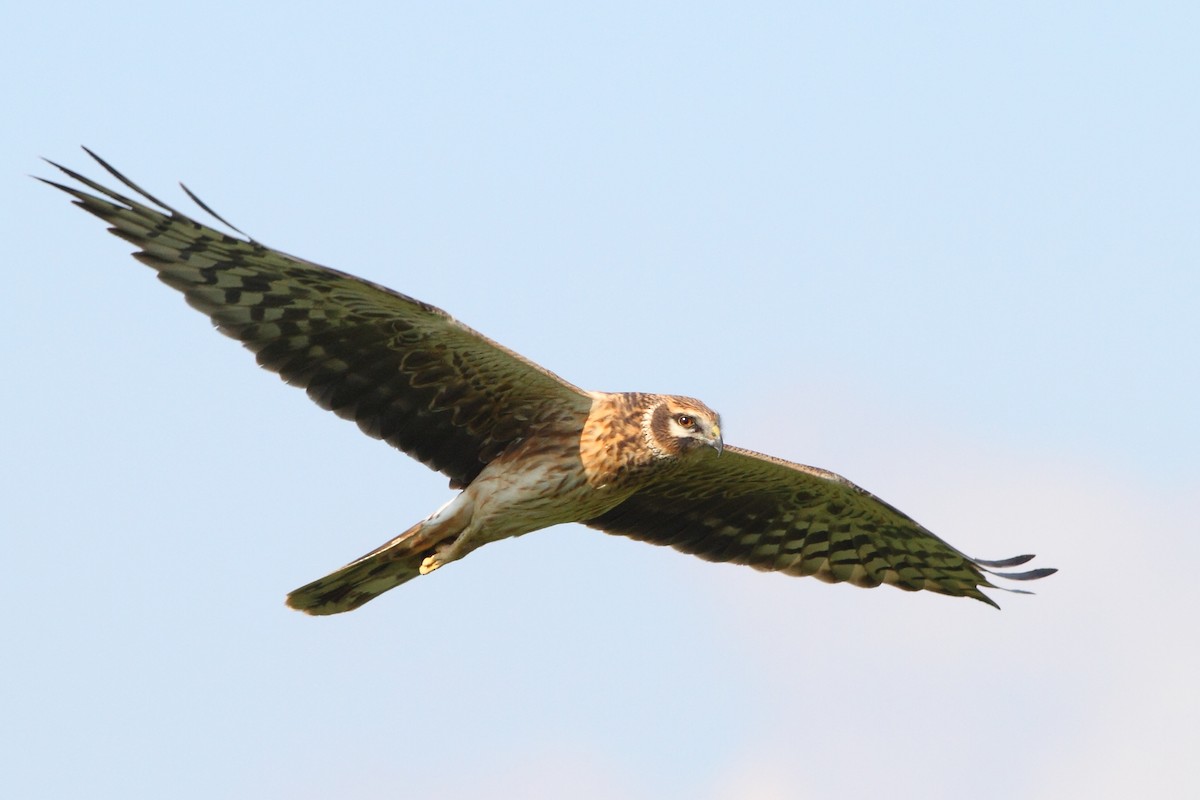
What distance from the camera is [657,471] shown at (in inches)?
434

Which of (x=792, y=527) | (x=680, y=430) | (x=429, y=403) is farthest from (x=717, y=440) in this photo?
(x=792, y=527)

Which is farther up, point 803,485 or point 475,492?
point 803,485

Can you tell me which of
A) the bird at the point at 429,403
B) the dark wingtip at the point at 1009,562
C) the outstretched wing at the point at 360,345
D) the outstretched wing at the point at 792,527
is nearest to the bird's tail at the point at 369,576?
the bird at the point at 429,403

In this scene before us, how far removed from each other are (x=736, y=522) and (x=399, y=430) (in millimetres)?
2538

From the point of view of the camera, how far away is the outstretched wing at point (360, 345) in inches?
419

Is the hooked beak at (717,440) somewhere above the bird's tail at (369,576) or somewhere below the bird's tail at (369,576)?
above

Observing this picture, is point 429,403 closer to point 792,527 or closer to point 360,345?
point 360,345

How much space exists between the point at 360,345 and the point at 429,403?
56 centimetres

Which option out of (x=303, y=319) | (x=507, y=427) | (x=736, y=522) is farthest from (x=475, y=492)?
(x=736, y=522)

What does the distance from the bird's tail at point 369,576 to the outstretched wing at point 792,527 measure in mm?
1378

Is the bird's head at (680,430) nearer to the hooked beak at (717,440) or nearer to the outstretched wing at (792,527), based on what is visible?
the hooked beak at (717,440)

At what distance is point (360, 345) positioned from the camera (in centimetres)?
1107

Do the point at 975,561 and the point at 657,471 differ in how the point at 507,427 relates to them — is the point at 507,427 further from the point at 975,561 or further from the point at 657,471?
the point at 975,561

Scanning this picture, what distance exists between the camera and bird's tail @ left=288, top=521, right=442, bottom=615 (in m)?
11.3
